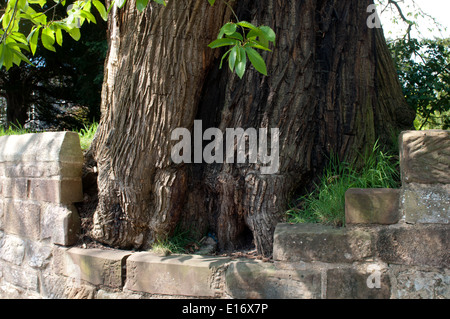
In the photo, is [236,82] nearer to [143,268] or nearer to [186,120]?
[186,120]

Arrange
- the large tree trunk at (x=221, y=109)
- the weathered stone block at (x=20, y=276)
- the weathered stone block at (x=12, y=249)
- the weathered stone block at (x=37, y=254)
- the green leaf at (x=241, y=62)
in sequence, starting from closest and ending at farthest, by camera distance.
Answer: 1. the green leaf at (x=241, y=62)
2. the large tree trunk at (x=221, y=109)
3. the weathered stone block at (x=37, y=254)
4. the weathered stone block at (x=20, y=276)
5. the weathered stone block at (x=12, y=249)

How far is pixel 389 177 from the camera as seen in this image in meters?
2.52

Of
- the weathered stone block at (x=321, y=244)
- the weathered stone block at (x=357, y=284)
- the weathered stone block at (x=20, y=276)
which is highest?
the weathered stone block at (x=321, y=244)

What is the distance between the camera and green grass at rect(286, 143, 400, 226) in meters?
2.48

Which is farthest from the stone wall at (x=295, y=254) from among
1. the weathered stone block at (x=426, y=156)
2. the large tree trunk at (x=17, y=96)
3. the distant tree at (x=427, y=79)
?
the large tree trunk at (x=17, y=96)

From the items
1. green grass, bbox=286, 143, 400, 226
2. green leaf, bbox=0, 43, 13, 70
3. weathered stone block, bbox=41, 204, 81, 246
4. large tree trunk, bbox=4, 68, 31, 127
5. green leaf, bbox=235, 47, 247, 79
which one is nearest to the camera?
green leaf, bbox=235, 47, 247, 79

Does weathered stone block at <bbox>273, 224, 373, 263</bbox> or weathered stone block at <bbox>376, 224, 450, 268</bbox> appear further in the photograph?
weathered stone block at <bbox>273, 224, 373, 263</bbox>

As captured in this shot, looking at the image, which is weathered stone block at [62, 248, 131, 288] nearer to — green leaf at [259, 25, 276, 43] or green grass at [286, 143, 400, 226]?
green grass at [286, 143, 400, 226]

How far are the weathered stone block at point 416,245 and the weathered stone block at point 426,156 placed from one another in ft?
0.89

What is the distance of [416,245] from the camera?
2.20m

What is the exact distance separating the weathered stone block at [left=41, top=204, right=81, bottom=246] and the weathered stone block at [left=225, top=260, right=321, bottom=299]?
1.34 m

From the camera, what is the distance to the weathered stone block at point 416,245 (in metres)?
2.16

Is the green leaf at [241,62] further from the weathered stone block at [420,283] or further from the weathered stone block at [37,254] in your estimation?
the weathered stone block at [37,254]

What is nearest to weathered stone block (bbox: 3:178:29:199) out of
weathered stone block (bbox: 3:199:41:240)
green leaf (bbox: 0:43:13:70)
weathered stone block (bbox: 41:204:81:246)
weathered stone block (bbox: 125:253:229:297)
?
weathered stone block (bbox: 3:199:41:240)
